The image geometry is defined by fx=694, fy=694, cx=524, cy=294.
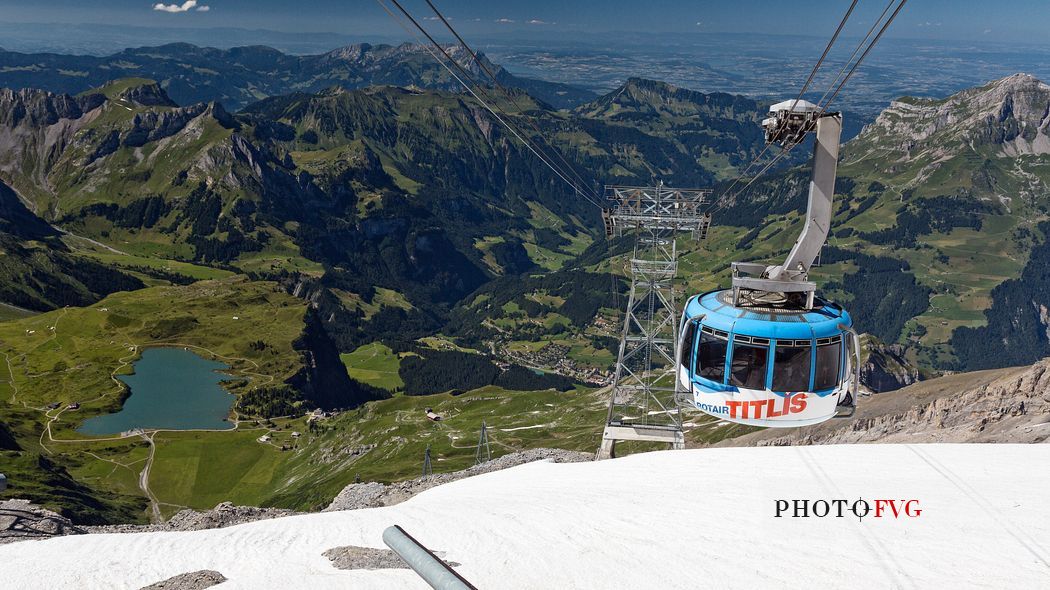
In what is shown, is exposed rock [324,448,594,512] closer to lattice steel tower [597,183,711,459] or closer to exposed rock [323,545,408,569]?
lattice steel tower [597,183,711,459]

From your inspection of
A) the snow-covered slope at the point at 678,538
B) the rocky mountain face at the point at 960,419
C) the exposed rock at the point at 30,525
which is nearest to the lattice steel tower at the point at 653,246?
the snow-covered slope at the point at 678,538

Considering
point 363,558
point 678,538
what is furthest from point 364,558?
point 678,538

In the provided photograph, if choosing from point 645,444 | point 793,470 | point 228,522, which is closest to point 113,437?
point 645,444

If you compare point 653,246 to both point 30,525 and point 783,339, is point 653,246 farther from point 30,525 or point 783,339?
point 30,525

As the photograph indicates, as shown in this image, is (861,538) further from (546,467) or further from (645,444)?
(645,444)

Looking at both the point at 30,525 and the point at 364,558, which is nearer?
the point at 364,558

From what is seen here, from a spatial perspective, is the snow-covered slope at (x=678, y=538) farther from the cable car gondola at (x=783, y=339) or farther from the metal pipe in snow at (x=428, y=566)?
the metal pipe in snow at (x=428, y=566)
